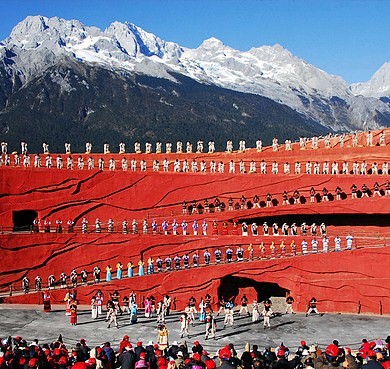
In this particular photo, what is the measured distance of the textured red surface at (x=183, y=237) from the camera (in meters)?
25.4

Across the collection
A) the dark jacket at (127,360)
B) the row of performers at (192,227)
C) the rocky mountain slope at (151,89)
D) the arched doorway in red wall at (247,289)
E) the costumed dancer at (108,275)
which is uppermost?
the rocky mountain slope at (151,89)

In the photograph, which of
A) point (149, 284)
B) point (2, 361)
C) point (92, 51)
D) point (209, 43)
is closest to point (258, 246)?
point (149, 284)

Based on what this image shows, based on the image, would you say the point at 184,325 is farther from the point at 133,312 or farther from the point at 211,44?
the point at 211,44

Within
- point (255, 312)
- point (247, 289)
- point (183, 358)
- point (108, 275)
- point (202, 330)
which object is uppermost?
point (108, 275)

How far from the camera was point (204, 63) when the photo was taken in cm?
13712

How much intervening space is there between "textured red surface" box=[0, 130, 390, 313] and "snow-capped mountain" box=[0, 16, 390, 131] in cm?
7679

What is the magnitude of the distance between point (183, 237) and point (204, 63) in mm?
114268

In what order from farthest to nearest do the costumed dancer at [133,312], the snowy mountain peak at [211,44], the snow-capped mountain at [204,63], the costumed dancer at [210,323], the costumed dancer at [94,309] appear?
the snowy mountain peak at [211,44]
the snow-capped mountain at [204,63]
the costumed dancer at [94,309]
the costumed dancer at [133,312]
the costumed dancer at [210,323]

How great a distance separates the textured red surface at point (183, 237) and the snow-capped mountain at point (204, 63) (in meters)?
76.8

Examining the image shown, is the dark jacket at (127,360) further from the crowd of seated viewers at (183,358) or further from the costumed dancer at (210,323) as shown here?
the costumed dancer at (210,323)

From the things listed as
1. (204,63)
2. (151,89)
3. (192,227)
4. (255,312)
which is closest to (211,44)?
(204,63)

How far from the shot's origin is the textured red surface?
25406mm

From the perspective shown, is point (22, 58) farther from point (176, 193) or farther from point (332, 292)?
point (332, 292)

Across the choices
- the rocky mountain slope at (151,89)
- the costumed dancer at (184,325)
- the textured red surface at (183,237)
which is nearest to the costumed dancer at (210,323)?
the costumed dancer at (184,325)
